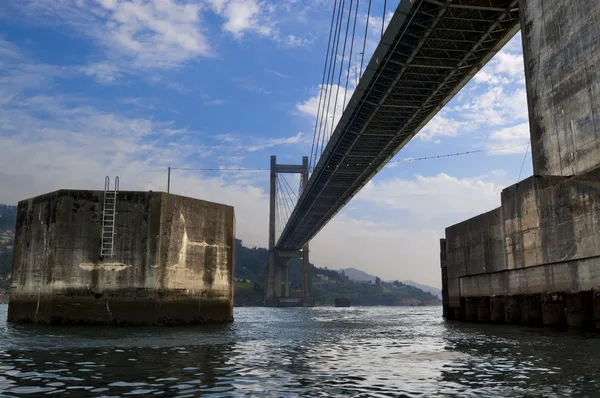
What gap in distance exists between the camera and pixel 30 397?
6.33 meters

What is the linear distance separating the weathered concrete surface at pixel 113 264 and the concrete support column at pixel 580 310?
12715 millimetres

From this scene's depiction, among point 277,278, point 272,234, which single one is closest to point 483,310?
point 272,234

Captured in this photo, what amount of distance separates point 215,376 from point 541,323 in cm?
1516

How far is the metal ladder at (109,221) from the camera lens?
1884 centimetres

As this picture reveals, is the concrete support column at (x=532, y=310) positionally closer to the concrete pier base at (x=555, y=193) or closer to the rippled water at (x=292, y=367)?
the concrete pier base at (x=555, y=193)

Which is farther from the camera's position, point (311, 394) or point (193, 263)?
point (193, 263)

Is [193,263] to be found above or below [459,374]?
above

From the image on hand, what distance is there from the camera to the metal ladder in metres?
18.8

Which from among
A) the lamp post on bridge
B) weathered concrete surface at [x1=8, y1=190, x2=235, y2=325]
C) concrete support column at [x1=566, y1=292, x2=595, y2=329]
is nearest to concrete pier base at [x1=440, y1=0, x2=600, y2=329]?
concrete support column at [x1=566, y1=292, x2=595, y2=329]

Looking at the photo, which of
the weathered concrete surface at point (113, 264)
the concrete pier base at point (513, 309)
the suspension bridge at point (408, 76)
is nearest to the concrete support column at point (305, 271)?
the suspension bridge at point (408, 76)

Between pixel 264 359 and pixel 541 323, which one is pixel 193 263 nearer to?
pixel 264 359

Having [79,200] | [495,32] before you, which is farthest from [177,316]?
[495,32]

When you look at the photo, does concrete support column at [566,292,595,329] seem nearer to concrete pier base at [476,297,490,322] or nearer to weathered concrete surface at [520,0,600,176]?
weathered concrete surface at [520,0,600,176]

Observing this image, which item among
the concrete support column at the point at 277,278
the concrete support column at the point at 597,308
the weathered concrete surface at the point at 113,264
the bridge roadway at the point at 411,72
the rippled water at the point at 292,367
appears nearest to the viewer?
the rippled water at the point at 292,367
